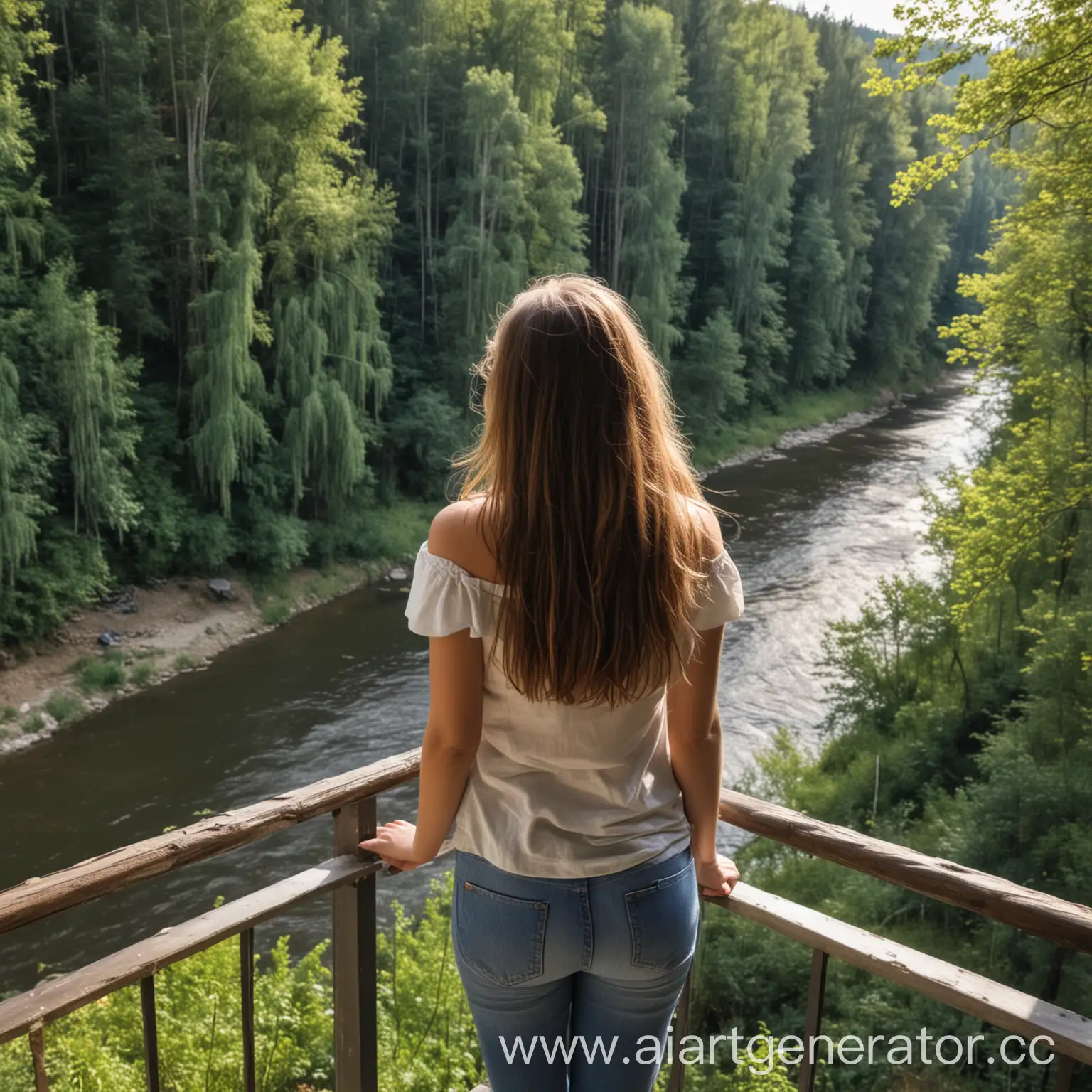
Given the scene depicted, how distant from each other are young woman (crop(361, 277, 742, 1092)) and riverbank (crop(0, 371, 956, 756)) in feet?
37.8

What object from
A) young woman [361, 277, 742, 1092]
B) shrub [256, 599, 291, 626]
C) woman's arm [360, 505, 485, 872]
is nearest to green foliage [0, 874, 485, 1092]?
young woman [361, 277, 742, 1092]

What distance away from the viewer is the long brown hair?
129 centimetres

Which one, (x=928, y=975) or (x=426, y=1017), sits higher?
(x=928, y=975)

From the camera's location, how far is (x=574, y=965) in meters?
1.37

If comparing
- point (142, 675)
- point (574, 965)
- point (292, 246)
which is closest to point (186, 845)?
point (574, 965)

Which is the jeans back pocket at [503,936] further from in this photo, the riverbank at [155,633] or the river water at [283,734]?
the riverbank at [155,633]

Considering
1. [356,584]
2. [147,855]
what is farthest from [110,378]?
[147,855]

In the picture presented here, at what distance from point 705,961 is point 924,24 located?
21.5ft

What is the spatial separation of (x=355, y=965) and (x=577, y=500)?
1111mm

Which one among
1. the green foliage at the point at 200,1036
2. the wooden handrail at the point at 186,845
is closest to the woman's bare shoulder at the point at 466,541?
the wooden handrail at the point at 186,845

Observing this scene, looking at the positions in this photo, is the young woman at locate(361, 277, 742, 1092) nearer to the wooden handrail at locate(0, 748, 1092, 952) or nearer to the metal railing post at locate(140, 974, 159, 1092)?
the wooden handrail at locate(0, 748, 1092, 952)

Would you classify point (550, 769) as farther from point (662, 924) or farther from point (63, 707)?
point (63, 707)

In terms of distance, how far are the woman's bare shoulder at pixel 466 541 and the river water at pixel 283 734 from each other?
765 centimetres

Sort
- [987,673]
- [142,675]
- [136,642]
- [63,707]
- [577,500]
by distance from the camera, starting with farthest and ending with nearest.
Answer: [136,642], [142,675], [63,707], [987,673], [577,500]
